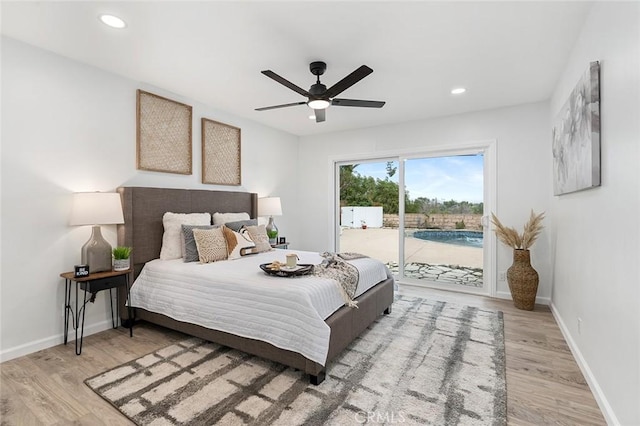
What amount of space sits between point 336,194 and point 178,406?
426 cm

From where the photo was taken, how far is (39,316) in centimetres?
269

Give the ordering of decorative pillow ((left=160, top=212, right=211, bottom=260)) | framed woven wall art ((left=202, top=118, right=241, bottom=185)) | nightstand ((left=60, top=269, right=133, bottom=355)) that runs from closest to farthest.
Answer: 1. nightstand ((left=60, top=269, right=133, bottom=355))
2. decorative pillow ((left=160, top=212, right=211, bottom=260))
3. framed woven wall art ((left=202, top=118, right=241, bottom=185))

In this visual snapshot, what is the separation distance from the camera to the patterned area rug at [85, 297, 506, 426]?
1.83 m

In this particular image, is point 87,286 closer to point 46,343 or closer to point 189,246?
point 46,343

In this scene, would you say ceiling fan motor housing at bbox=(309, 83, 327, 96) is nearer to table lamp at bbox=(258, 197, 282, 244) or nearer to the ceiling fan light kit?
the ceiling fan light kit

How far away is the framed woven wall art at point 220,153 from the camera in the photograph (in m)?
4.13

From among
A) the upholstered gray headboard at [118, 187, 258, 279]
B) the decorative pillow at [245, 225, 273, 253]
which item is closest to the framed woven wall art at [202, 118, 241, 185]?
the upholstered gray headboard at [118, 187, 258, 279]

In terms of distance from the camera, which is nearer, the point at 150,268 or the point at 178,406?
the point at 178,406

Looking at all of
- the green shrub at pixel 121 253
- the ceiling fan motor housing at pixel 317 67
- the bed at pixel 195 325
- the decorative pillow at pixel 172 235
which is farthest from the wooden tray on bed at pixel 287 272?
the ceiling fan motor housing at pixel 317 67

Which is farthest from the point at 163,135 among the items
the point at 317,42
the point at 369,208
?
the point at 369,208

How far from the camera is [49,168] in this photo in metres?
2.75

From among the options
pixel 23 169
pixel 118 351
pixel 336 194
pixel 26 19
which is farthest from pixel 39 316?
pixel 336 194

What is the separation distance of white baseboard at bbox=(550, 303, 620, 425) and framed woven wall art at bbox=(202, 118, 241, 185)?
4.18 meters

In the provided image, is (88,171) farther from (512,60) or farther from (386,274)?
(512,60)
